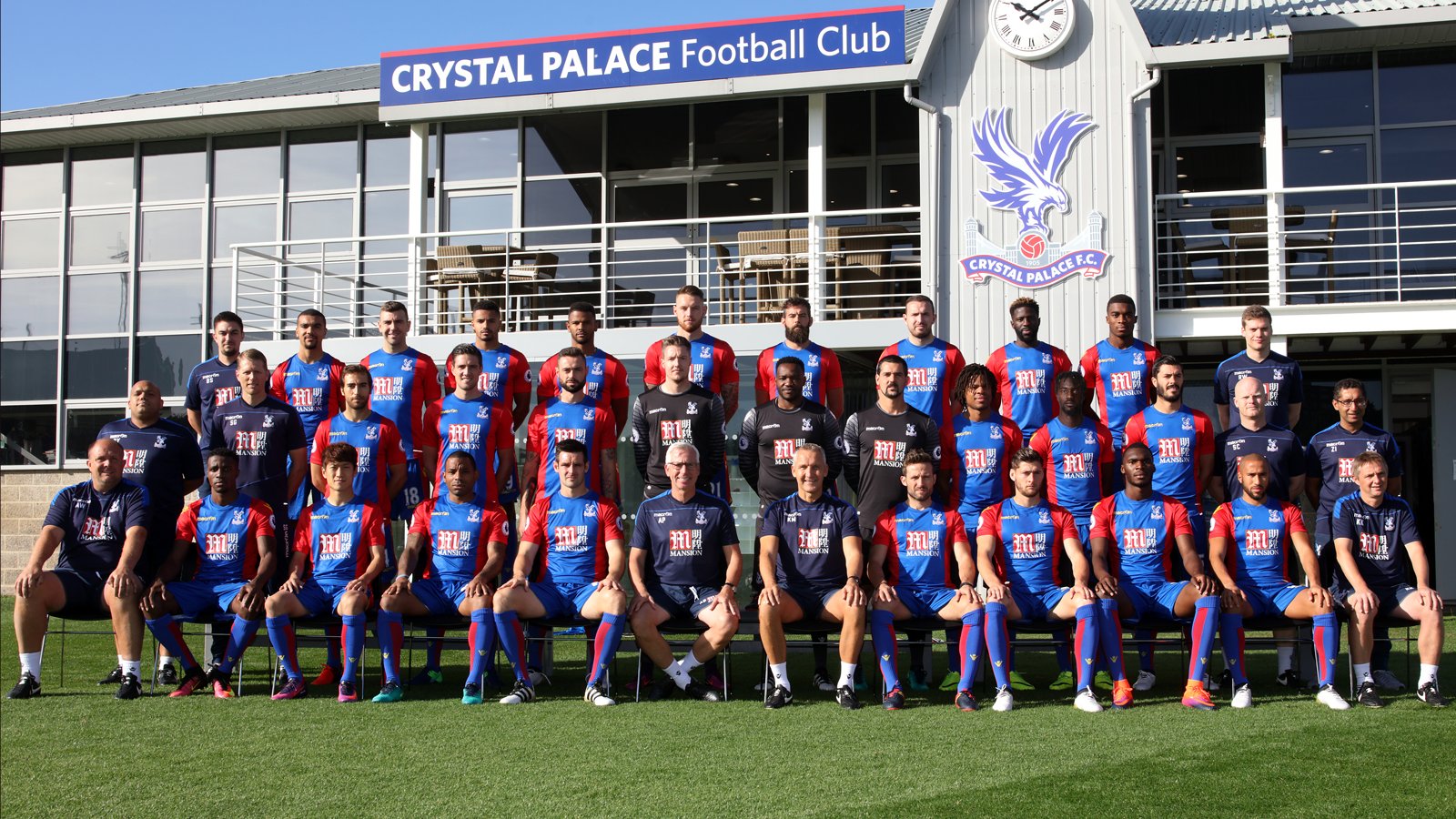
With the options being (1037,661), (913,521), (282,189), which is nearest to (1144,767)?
(913,521)

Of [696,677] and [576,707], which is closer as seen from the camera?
[576,707]

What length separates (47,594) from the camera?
272 inches

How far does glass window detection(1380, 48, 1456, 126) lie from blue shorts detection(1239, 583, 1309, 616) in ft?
23.3

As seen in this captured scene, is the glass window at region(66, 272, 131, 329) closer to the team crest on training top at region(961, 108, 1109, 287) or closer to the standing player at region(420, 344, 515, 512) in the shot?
the standing player at region(420, 344, 515, 512)

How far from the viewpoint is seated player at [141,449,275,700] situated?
6.89 metres

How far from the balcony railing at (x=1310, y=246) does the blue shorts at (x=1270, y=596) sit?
4579 mm

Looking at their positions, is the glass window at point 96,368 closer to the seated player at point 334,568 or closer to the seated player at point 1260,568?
the seated player at point 334,568

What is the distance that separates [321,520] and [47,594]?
152 cm

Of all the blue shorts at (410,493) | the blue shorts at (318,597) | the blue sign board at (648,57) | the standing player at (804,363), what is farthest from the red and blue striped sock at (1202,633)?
the blue sign board at (648,57)

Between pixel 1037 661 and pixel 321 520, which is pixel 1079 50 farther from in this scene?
pixel 321 520

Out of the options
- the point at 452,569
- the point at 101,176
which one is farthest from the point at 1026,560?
the point at 101,176

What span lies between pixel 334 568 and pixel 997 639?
11.7ft

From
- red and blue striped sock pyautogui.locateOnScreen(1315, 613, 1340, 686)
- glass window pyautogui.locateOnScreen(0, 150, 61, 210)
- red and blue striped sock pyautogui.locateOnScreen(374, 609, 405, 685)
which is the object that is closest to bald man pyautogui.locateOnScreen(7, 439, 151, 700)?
red and blue striped sock pyautogui.locateOnScreen(374, 609, 405, 685)

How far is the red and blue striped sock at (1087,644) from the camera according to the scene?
6.12 meters
